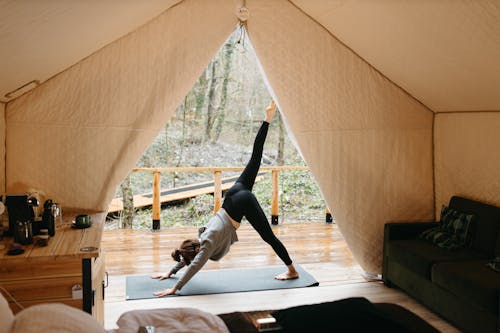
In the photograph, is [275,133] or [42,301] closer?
[42,301]

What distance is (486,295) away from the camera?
277 cm

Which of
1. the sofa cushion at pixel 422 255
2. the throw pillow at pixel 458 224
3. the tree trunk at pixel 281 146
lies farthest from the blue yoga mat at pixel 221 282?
the tree trunk at pixel 281 146

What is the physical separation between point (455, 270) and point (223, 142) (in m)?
6.02

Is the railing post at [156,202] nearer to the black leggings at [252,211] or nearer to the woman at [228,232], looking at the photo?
the woman at [228,232]

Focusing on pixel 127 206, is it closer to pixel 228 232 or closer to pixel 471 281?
pixel 228 232

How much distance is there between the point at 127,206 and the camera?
22.7ft

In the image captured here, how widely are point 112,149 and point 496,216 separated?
302 cm

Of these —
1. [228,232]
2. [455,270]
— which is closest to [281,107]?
[228,232]

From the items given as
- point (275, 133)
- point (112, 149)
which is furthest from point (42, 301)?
point (275, 133)

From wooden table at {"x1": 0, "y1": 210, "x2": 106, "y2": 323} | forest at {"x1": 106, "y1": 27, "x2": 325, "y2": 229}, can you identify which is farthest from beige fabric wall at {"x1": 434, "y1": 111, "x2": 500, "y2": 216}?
forest at {"x1": 106, "y1": 27, "x2": 325, "y2": 229}

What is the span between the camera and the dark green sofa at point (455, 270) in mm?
2842

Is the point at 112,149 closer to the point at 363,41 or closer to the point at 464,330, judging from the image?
the point at 363,41

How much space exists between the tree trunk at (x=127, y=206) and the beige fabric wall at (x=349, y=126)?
145 inches

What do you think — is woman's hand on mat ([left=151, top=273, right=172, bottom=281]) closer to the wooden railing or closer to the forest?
the wooden railing
